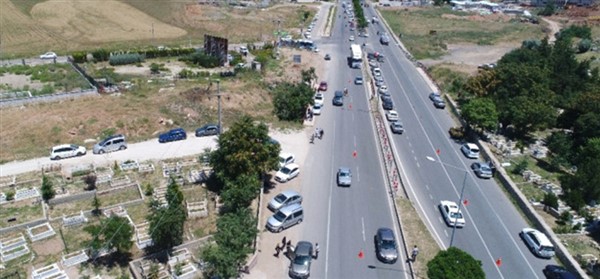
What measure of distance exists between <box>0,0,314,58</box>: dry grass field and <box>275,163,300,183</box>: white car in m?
58.7

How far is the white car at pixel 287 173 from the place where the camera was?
1934 inches

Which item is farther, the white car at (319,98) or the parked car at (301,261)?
the white car at (319,98)

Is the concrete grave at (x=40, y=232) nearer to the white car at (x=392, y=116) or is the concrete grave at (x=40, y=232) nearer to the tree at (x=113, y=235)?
the tree at (x=113, y=235)

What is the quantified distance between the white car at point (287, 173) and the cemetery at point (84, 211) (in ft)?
22.6

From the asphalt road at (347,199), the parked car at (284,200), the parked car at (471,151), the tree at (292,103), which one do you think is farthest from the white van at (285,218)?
the parked car at (471,151)

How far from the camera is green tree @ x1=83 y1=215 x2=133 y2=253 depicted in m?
34.5

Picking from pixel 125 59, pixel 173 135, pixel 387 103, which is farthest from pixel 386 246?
pixel 125 59

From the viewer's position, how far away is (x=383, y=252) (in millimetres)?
37781

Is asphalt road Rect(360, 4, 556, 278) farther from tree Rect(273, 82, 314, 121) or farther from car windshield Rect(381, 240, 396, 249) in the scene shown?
tree Rect(273, 82, 314, 121)

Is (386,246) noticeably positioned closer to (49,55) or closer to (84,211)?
(84,211)

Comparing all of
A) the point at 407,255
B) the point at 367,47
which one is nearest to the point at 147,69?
the point at 367,47

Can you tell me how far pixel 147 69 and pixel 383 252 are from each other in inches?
2240

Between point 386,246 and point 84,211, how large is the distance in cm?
2551

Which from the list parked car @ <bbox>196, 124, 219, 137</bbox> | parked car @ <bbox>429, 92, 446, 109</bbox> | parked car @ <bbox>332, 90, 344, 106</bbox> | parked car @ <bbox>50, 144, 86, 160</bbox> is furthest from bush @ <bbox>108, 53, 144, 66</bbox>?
parked car @ <bbox>429, 92, 446, 109</bbox>
